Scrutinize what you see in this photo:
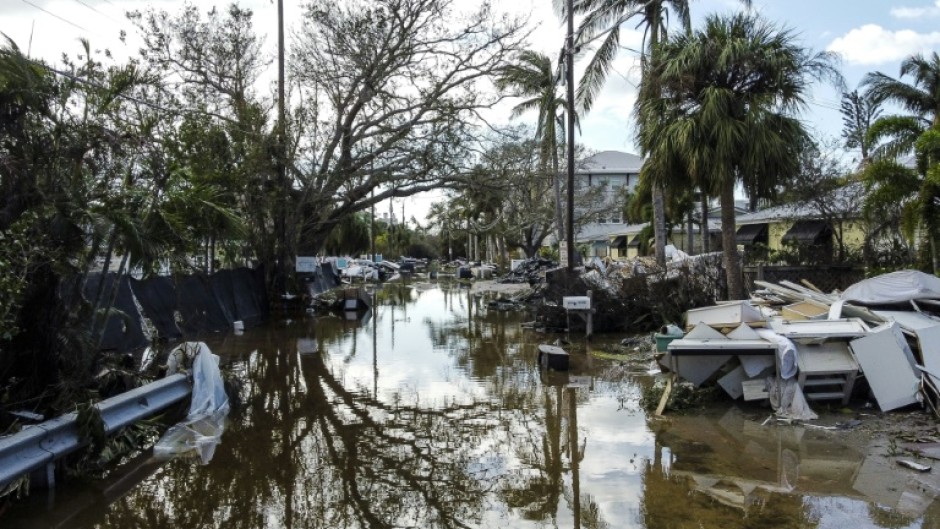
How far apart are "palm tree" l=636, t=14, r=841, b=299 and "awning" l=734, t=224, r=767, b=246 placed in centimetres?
1833

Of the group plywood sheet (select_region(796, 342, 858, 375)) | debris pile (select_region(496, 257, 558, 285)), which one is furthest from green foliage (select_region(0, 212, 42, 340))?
debris pile (select_region(496, 257, 558, 285))

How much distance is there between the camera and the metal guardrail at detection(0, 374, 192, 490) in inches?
213

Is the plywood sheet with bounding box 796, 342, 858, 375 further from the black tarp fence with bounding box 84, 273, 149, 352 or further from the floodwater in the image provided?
the black tarp fence with bounding box 84, 273, 149, 352

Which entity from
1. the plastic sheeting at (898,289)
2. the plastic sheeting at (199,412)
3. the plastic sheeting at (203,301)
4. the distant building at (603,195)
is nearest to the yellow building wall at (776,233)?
the distant building at (603,195)

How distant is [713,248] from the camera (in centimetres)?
3953

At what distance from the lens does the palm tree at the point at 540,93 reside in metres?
26.1

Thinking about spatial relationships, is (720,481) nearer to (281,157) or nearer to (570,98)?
(570,98)

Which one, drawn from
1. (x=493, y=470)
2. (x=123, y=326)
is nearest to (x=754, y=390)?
(x=493, y=470)

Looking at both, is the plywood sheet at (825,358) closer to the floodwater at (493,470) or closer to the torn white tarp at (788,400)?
the torn white tarp at (788,400)

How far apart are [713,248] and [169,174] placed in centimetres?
3537

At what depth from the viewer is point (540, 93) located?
32719 mm

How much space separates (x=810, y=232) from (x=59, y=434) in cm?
2411

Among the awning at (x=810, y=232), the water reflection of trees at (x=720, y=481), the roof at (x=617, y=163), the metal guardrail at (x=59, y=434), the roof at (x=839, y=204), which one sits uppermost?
the roof at (x=617, y=163)

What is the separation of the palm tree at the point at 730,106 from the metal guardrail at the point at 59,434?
32.6 ft
